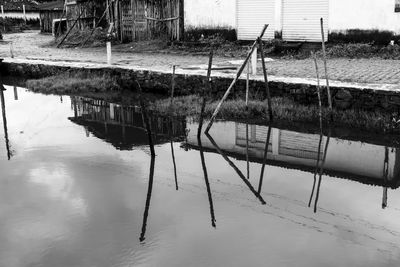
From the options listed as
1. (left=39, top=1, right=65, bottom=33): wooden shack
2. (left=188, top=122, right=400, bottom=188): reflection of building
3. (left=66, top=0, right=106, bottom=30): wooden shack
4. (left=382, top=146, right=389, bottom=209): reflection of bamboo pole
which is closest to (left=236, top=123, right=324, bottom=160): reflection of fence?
(left=188, top=122, right=400, bottom=188): reflection of building

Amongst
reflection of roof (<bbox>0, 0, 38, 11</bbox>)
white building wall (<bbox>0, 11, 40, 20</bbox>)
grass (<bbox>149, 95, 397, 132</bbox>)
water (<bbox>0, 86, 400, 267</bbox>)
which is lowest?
water (<bbox>0, 86, 400, 267</bbox>)

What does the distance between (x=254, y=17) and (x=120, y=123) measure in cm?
909

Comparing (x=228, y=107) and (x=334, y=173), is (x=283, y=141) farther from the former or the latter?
(x=228, y=107)

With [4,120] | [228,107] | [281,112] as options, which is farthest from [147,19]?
[281,112]

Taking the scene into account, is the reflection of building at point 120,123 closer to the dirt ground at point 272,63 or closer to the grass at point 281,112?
the grass at point 281,112

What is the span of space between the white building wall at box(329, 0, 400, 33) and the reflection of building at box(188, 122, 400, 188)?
8331 mm

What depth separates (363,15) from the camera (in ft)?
58.7

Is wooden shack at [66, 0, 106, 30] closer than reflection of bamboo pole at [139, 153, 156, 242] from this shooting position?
No

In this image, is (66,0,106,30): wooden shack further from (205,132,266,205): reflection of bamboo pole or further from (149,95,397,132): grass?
(205,132,266,205): reflection of bamboo pole

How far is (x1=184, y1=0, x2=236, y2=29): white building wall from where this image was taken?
2052 cm

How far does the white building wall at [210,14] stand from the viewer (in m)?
20.5

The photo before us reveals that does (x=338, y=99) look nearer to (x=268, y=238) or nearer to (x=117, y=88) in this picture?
(x=268, y=238)

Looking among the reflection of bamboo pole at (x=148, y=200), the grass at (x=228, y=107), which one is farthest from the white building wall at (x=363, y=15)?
the reflection of bamboo pole at (x=148, y=200)

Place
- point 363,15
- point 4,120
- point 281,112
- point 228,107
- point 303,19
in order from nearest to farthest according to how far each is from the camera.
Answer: point 281,112
point 228,107
point 4,120
point 363,15
point 303,19
